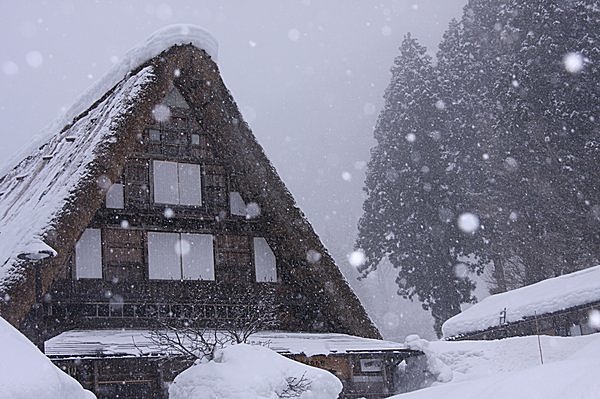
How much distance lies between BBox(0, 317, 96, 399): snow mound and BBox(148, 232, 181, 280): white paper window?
24.1 feet

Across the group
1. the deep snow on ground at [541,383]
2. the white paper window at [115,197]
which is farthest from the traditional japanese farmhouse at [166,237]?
the deep snow on ground at [541,383]

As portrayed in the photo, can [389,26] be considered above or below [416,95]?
above

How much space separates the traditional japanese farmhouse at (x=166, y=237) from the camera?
10133 mm

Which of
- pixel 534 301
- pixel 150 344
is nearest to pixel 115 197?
pixel 150 344

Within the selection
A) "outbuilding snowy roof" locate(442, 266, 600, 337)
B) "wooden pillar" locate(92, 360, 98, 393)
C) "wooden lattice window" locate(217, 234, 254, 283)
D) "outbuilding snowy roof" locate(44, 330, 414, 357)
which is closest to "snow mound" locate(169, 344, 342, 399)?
"outbuilding snowy roof" locate(44, 330, 414, 357)

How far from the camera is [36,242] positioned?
29.3 feet

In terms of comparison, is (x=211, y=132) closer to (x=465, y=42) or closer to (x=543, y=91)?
(x=543, y=91)

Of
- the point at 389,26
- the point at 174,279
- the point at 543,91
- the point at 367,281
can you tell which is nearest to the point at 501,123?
the point at 543,91

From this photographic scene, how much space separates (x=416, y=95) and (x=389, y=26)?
12171cm

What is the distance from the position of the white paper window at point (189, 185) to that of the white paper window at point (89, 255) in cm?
161

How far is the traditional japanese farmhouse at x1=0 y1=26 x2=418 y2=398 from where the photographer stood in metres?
10.1

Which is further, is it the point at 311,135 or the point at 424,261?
the point at 311,135

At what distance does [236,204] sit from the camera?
12.5 meters

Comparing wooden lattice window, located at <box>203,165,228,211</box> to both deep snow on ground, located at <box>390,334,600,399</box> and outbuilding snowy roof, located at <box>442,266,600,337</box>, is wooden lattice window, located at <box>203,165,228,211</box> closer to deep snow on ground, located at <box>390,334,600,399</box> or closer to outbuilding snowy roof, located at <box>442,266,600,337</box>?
deep snow on ground, located at <box>390,334,600,399</box>
